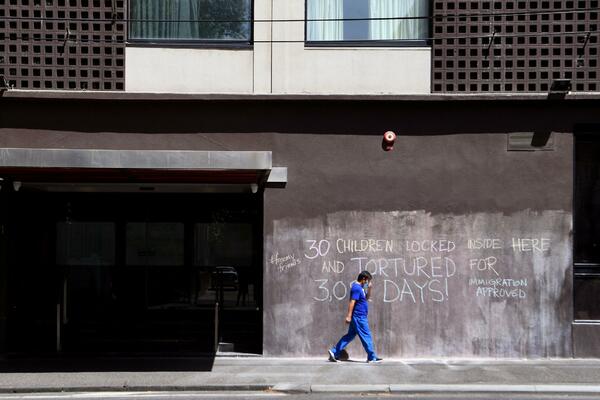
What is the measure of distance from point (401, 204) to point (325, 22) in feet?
11.4

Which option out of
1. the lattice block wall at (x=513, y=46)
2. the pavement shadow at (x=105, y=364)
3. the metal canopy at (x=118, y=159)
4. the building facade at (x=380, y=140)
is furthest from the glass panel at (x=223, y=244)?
the lattice block wall at (x=513, y=46)

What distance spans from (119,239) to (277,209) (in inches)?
137

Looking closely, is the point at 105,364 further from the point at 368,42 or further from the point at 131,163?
the point at 368,42

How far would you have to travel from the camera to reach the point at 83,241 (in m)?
13.8

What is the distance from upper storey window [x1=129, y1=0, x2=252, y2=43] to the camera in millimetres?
12617

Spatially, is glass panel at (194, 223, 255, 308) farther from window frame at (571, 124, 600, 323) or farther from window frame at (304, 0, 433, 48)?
window frame at (571, 124, 600, 323)

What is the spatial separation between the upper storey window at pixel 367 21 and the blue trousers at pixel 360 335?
4.80 m

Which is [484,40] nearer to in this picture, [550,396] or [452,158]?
[452,158]

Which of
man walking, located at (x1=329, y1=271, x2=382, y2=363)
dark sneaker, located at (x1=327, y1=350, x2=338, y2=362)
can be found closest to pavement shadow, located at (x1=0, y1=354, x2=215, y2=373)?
dark sneaker, located at (x1=327, y1=350, x2=338, y2=362)

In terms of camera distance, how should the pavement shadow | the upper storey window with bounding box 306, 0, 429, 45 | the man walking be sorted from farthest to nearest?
the upper storey window with bounding box 306, 0, 429, 45 → the man walking → the pavement shadow

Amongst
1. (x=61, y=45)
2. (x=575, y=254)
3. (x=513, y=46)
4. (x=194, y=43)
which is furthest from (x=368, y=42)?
(x=61, y=45)

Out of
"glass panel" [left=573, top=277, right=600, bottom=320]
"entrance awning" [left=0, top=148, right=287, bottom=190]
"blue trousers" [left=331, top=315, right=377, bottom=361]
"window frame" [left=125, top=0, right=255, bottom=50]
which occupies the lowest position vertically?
"blue trousers" [left=331, top=315, right=377, bottom=361]

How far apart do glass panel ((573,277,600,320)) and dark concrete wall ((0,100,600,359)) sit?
0.26 m

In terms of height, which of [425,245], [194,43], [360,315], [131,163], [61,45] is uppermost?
[194,43]
